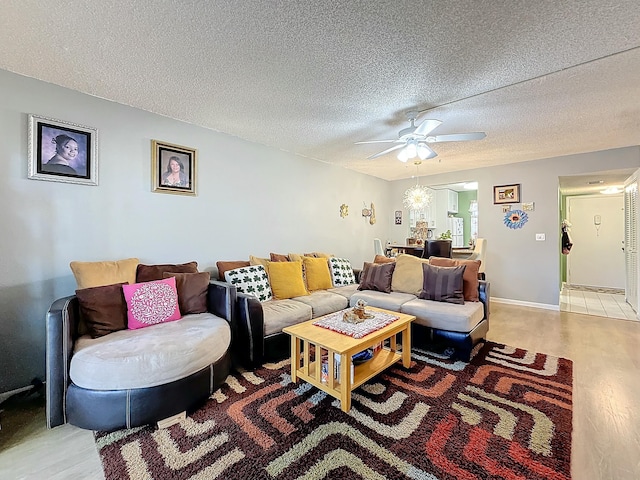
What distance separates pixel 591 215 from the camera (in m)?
6.27

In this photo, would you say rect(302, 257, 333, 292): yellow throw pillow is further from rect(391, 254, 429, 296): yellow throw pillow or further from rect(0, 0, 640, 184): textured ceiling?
rect(0, 0, 640, 184): textured ceiling

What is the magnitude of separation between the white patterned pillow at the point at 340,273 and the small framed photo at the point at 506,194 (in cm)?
300

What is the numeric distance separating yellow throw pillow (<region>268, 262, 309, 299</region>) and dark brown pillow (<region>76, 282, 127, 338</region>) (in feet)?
4.91

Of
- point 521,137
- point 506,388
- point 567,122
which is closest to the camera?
point 506,388

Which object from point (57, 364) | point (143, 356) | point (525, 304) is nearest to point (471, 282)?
point (525, 304)

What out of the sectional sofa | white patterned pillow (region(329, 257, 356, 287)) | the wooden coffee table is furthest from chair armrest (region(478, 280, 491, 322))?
white patterned pillow (region(329, 257, 356, 287))

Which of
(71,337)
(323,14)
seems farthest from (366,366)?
(323,14)

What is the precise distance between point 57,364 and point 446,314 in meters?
2.91

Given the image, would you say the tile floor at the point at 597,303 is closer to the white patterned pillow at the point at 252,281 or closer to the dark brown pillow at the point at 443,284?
the dark brown pillow at the point at 443,284

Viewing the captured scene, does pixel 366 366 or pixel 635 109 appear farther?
pixel 635 109

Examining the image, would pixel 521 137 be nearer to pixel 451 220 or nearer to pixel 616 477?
pixel 616 477

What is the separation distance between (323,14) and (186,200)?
7.57 ft

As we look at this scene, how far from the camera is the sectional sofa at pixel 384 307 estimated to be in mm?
2523

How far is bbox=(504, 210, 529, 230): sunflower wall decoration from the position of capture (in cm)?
482
